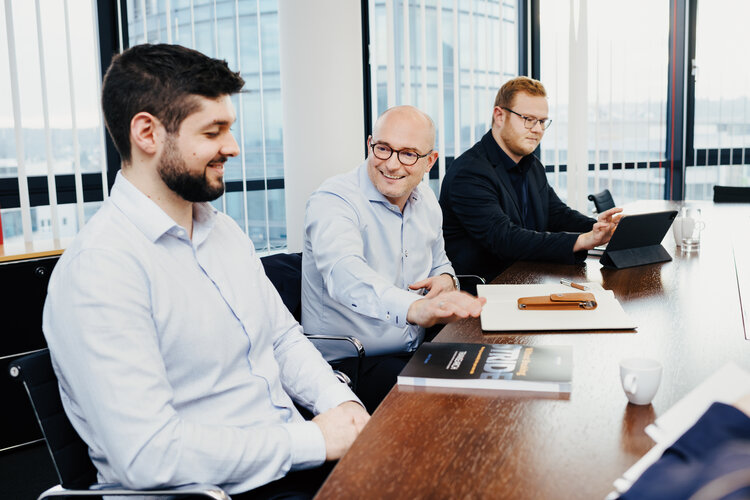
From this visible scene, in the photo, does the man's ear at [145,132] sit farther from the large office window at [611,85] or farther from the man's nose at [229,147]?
the large office window at [611,85]

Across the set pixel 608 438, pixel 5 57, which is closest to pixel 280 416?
pixel 608 438

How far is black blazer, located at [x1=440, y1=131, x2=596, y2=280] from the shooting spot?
2506 millimetres

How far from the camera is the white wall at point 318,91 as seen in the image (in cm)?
381

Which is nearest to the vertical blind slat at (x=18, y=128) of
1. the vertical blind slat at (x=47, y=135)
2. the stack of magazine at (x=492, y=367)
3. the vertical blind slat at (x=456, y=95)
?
the vertical blind slat at (x=47, y=135)

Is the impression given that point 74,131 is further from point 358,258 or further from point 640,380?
point 640,380

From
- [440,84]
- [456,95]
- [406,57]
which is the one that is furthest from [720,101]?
[406,57]

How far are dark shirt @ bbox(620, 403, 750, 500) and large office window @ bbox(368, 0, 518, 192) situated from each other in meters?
3.86

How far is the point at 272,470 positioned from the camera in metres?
1.18

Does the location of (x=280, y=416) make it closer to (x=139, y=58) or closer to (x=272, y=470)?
(x=272, y=470)

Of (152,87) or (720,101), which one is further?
(720,101)

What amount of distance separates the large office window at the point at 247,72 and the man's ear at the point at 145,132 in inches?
106

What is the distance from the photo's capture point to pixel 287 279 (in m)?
2.19

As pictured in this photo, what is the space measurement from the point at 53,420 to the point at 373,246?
1.20 metres

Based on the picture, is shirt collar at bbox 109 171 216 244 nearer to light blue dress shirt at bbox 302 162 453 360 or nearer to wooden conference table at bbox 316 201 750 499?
wooden conference table at bbox 316 201 750 499
